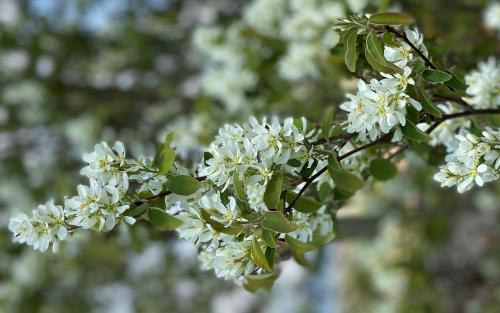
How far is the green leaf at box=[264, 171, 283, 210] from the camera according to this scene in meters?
1.31

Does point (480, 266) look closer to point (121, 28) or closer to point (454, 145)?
point (121, 28)

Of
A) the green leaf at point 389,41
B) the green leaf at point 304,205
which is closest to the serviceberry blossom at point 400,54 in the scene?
the green leaf at point 389,41

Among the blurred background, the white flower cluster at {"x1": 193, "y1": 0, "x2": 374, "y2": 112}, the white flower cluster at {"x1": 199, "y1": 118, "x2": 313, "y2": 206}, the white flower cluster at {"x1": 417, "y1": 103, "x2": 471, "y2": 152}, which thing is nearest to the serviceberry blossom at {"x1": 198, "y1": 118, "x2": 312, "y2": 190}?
the white flower cluster at {"x1": 199, "y1": 118, "x2": 313, "y2": 206}

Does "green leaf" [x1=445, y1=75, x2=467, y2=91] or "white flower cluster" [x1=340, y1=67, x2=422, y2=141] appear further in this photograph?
"green leaf" [x1=445, y1=75, x2=467, y2=91]

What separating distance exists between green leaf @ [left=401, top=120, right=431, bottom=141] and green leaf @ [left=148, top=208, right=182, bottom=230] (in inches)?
19.3

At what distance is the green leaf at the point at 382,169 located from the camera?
168cm

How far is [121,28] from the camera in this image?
463cm

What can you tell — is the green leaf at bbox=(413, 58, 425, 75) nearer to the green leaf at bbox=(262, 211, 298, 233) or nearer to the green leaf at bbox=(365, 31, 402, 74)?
the green leaf at bbox=(365, 31, 402, 74)

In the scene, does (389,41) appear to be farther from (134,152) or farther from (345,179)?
(134,152)

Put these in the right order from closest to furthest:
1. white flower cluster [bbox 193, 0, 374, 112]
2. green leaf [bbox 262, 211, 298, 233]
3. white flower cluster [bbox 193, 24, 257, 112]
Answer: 1. green leaf [bbox 262, 211, 298, 233]
2. white flower cluster [bbox 193, 0, 374, 112]
3. white flower cluster [bbox 193, 24, 257, 112]

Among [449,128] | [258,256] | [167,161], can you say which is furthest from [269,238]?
[449,128]

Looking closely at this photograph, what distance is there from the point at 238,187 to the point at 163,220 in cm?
17

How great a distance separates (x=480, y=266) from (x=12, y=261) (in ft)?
10.4

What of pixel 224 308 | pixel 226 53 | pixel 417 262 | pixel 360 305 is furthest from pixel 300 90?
pixel 224 308
